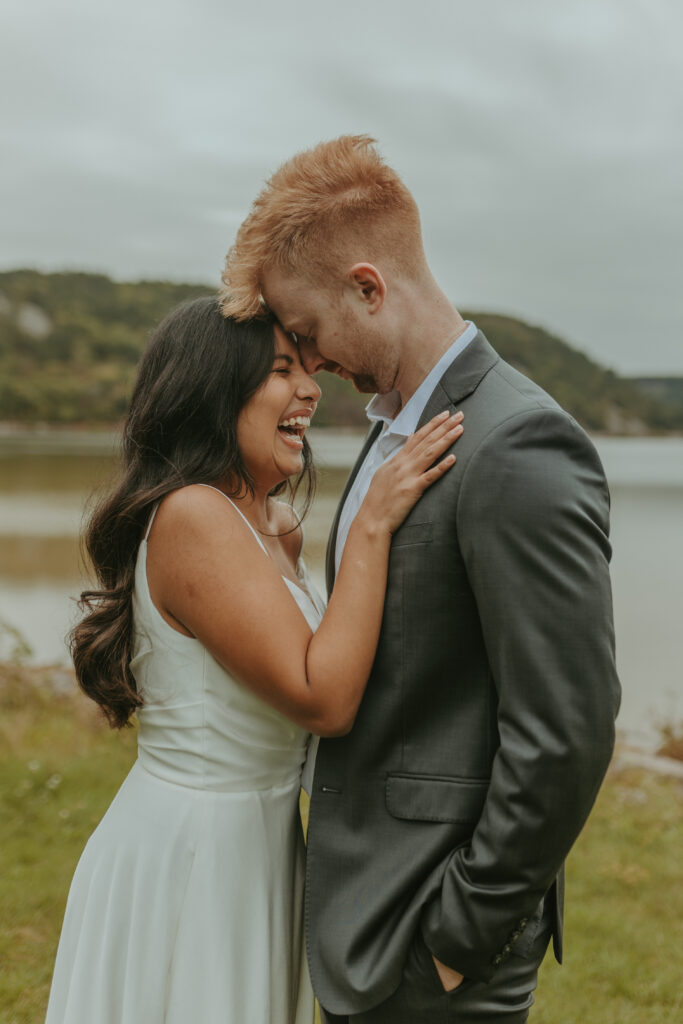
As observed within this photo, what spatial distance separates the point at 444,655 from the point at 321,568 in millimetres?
8201

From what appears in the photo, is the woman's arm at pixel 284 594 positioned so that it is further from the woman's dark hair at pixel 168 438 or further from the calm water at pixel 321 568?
the calm water at pixel 321 568

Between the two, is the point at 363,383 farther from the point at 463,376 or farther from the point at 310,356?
the point at 463,376

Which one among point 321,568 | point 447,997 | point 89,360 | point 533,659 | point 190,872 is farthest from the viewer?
point 89,360

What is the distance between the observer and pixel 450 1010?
2.05 metres

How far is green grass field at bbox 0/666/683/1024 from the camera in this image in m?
3.85

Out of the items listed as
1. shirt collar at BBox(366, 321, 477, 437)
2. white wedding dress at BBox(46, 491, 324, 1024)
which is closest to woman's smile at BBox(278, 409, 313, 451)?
shirt collar at BBox(366, 321, 477, 437)

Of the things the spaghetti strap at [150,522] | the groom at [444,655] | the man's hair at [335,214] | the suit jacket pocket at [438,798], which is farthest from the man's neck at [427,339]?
the suit jacket pocket at [438,798]

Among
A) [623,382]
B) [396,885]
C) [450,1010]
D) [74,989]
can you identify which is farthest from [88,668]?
[623,382]

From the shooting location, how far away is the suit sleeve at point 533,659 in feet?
6.13

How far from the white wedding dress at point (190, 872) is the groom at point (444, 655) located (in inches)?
9.5

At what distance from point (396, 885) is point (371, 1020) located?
35cm

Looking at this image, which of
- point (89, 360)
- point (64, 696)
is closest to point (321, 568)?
point (64, 696)

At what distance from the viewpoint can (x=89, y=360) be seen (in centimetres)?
6206

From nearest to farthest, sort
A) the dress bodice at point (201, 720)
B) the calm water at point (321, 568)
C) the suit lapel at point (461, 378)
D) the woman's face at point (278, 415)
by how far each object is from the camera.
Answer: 1. the suit lapel at point (461, 378)
2. the dress bodice at point (201, 720)
3. the woman's face at point (278, 415)
4. the calm water at point (321, 568)
